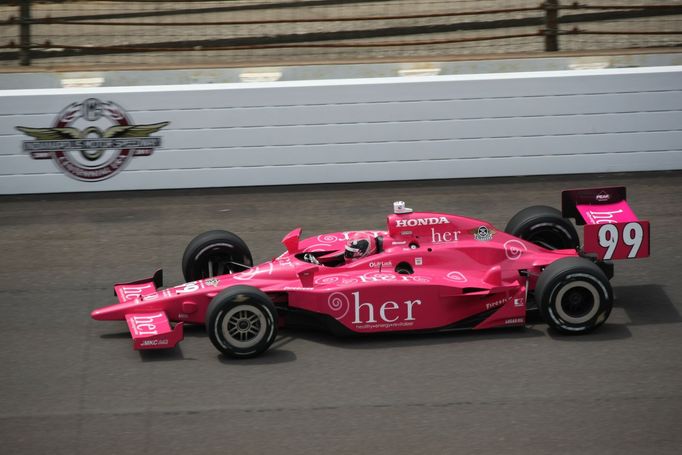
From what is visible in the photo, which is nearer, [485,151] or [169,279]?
[169,279]

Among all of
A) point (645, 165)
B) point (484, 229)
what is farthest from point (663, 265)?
point (645, 165)

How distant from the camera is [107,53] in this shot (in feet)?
45.5

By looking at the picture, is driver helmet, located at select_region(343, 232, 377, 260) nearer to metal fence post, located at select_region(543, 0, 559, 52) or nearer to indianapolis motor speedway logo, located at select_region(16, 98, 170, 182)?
indianapolis motor speedway logo, located at select_region(16, 98, 170, 182)

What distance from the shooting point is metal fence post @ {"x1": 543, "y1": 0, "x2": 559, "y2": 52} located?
13539 millimetres

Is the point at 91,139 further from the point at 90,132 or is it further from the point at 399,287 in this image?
the point at 399,287

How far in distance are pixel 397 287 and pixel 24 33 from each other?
24.7 ft

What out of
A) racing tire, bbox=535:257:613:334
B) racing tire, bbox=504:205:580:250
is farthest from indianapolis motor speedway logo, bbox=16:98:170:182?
racing tire, bbox=535:257:613:334

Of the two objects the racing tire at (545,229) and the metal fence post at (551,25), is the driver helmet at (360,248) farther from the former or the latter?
the metal fence post at (551,25)

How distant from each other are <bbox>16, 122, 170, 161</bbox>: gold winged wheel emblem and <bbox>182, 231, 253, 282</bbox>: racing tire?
3.49 meters

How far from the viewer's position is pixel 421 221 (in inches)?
349

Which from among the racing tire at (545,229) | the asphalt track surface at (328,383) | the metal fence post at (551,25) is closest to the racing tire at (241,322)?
the asphalt track surface at (328,383)

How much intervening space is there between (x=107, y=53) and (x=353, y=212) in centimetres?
429

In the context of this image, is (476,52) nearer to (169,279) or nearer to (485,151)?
(485,151)

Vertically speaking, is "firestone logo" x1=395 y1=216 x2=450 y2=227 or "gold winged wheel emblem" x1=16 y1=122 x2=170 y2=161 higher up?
"gold winged wheel emblem" x1=16 y1=122 x2=170 y2=161
